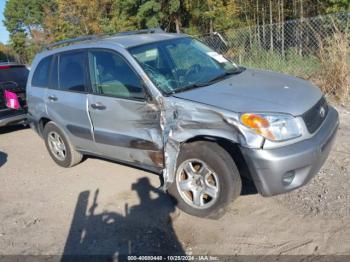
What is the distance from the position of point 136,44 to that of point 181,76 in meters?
0.71

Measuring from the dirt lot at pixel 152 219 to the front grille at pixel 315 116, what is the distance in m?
0.82

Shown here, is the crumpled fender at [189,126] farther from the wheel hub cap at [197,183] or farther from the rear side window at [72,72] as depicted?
the rear side window at [72,72]

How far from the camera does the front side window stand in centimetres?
430

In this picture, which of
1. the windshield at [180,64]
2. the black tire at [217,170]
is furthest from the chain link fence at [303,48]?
the black tire at [217,170]

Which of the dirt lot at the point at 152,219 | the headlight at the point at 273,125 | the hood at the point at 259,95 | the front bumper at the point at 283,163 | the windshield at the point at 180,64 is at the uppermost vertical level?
the windshield at the point at 180,64

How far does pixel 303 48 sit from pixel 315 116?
646 cm

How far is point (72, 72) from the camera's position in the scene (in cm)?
525

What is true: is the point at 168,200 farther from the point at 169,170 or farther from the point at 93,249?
the point at 93,249

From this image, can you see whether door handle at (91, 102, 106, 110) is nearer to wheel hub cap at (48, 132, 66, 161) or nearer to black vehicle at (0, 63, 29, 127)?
wheel hub cap at (48, 132, 66, 161)

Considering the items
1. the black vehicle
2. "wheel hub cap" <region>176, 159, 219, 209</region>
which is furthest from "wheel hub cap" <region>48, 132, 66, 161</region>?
"wheel hub cap" <region>176, 159, 219, 209</region>

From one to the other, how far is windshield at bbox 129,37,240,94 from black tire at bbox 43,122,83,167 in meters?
1.94

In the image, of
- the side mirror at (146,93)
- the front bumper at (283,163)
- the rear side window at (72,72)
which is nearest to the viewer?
the front bumper at (283,163)

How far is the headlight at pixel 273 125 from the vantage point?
11.3ft

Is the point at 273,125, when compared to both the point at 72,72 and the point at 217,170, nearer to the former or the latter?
the point at 217,170
